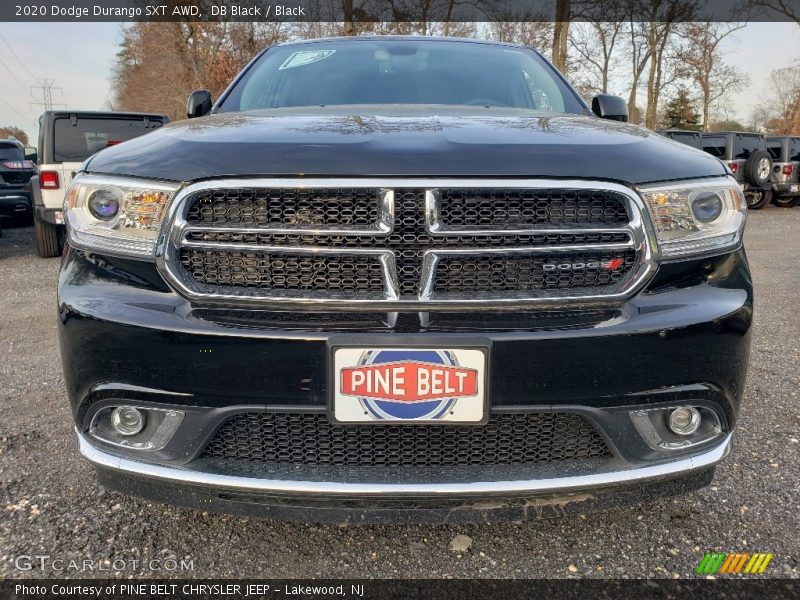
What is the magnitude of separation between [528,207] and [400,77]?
5.11 feet

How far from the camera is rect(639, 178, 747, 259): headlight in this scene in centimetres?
175

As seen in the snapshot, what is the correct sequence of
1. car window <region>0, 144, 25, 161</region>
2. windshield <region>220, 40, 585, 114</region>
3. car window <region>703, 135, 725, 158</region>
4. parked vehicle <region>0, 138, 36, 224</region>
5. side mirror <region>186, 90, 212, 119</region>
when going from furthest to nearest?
car window <region>703, 135, 725, 158</region> < car window <region>0, 144, 25, 161</region> < parked vehicle <region>0, 138, 36, 224</region> < side mirror <region>186, 90, 212, 119</region> < windshield <region>220, 40, 585, 114</region>

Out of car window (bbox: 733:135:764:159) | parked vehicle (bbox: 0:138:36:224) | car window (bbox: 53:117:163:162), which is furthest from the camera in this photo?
car window (bbox: 733:135:764:159)

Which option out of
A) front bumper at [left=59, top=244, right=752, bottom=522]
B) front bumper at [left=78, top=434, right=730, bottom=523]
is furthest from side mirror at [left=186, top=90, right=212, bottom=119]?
front bumper at [left=78, top=434, right=730, bottom=523]

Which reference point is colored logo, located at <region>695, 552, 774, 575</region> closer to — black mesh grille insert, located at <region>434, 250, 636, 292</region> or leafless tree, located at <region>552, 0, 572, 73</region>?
black mesh grille insert, located at <region>434, 250, 636, 292</region>

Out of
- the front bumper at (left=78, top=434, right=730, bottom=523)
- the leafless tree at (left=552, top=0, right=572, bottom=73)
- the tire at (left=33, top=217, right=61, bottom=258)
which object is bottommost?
the tire at (left=33, top=217, right=61, bottom=258)

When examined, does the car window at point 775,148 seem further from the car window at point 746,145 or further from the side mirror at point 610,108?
the side mirror at point 610,108

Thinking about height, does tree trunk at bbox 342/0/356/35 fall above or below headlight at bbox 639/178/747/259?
above

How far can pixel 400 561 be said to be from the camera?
1.96 m

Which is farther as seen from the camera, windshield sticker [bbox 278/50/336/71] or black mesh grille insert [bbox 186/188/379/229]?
windshield sticker [bbox 278/50/336/71]

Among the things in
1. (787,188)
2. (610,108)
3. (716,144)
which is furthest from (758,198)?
(610,108)

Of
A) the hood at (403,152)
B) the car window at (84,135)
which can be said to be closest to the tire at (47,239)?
the car window at (84,135)

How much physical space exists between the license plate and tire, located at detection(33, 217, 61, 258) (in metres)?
8.53

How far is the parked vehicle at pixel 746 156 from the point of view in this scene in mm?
14008
